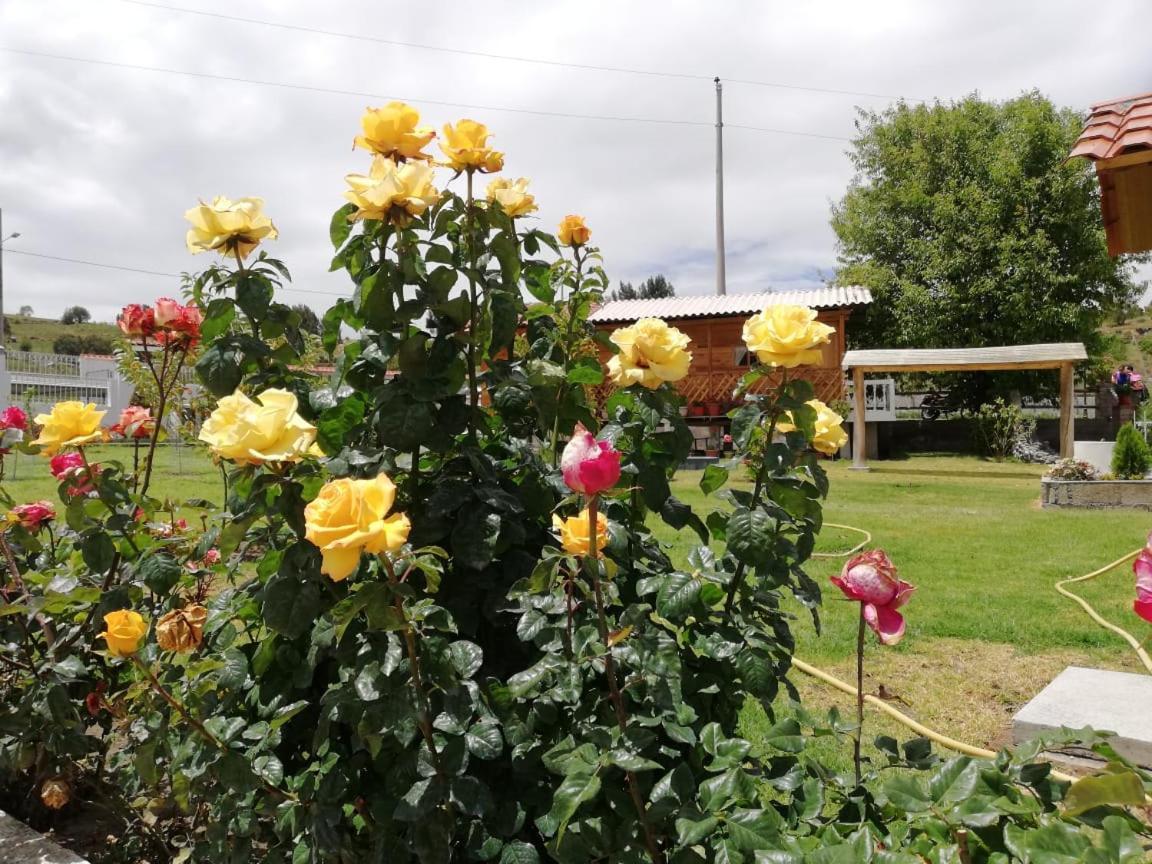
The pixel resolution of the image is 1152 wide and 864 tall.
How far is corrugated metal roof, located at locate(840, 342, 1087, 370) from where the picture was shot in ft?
40.8

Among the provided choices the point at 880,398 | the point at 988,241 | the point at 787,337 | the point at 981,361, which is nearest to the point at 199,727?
the point at 787,337

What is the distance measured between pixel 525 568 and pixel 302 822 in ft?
1.74

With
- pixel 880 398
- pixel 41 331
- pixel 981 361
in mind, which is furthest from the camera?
pixel 41 331

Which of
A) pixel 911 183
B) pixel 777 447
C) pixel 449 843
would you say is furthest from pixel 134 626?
pixel 911 183

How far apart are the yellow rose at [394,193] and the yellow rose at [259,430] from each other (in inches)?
13.3

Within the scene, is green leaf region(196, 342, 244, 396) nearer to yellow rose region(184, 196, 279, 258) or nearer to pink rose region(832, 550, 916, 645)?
yellow rose region(184, 196, 279, 258)

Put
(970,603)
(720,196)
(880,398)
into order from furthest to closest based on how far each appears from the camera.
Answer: (720,196) < (880,398) < (970,603)

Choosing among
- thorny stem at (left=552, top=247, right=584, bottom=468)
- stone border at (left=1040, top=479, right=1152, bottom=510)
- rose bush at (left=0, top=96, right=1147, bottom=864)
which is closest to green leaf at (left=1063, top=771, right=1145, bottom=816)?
rose bush at (left=0, top=96, right=1147, bottom=864)

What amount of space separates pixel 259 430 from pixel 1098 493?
9.67m

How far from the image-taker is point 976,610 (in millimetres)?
4359

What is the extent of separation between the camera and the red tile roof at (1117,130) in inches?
116

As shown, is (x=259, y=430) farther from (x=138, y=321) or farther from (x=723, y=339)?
(x=723, y=339)

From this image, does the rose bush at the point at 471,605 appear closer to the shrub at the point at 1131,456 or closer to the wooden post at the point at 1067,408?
the shrub at the point at 1131,456

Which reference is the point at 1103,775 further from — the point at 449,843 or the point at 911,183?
the point at 911,183
